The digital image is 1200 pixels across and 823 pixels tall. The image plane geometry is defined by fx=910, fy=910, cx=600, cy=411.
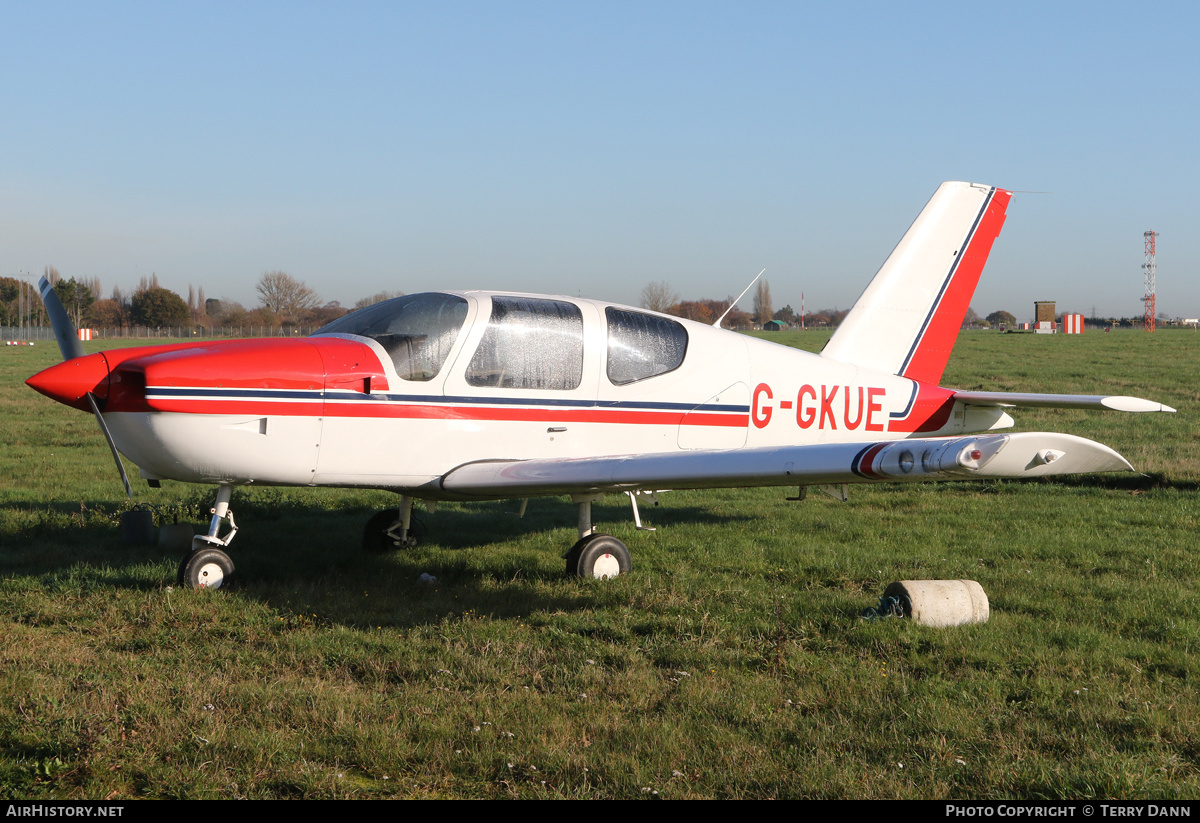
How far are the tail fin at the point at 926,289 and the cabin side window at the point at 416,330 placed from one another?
13.2ft

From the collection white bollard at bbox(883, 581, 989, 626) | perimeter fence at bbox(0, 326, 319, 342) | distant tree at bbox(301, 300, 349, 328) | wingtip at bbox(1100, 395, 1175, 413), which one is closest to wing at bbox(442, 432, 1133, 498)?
white bollard at bbox(883, 581, 989, 626)

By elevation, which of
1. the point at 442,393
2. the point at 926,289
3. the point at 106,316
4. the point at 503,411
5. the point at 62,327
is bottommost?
the point at 503,411

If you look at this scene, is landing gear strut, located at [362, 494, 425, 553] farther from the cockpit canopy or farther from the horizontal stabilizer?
the horizontal stabilizer

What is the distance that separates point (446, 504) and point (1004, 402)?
6139 millimetres

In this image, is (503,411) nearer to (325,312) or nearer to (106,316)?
(325,312)

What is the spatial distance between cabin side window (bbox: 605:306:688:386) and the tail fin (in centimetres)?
214

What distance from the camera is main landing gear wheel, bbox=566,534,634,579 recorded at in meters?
6.98

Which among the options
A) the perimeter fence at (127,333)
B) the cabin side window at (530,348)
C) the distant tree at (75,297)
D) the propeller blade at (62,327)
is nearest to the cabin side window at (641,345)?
the cabin side window at (530,348)

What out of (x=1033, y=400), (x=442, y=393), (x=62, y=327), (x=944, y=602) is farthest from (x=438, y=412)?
(x=1033, y=400)

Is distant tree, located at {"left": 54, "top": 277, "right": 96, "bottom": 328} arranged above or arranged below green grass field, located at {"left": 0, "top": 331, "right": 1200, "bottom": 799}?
above

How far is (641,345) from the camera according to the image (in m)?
7.35

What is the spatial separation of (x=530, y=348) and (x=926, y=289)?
15.1 feet

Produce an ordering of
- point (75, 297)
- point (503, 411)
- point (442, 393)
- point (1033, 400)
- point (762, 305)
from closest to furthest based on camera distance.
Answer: point (442, 393)
point (503, 411)
point (1033, 400)
point (75, 297)
point (762, 305)

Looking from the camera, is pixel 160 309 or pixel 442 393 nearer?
pixel 442 393
